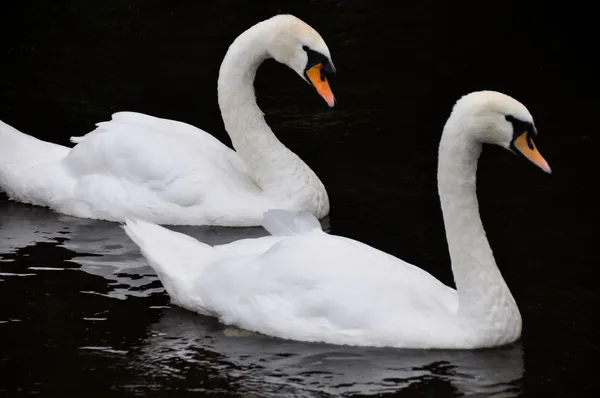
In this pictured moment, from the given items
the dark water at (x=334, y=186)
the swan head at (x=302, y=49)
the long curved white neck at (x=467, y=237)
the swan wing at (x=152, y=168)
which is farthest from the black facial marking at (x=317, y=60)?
the long curved white neck at (x=467, y=237)

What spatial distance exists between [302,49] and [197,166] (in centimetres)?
133

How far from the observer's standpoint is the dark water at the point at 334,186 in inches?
361

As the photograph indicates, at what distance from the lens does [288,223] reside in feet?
33.9

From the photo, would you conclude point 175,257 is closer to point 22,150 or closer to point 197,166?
point 197,166

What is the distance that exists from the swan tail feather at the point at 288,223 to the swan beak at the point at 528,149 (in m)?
1.53

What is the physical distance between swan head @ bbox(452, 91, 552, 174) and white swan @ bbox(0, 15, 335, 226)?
3.33 meters

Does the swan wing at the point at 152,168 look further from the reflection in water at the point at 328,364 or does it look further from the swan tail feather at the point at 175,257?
the reflection in water at the point at 328,364

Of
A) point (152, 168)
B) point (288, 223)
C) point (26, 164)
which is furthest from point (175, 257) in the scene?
point (26, 164)

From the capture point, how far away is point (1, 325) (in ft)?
32.5

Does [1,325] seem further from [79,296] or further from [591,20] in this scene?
[591,20]

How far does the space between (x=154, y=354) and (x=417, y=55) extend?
9109 mm

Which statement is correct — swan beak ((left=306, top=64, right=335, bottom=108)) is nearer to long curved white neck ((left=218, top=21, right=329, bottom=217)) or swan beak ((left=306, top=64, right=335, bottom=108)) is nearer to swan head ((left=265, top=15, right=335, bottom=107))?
swan head ((left=265, top=15, right=335, bottom=107))

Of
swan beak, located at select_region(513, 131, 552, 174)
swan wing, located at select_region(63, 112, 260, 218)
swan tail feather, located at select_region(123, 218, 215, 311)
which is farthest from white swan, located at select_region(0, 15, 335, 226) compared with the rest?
swan beak, located at select_region(513, 131, 552, 174)

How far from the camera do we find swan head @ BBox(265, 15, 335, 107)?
41.0 ft
